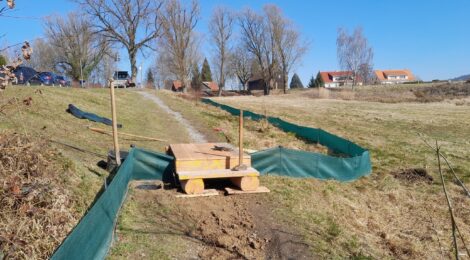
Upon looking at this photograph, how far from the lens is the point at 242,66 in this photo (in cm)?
9025

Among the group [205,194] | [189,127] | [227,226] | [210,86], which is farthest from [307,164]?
[210,86]

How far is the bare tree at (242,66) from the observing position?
284 ft

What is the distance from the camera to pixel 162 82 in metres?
103

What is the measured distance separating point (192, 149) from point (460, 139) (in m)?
16.7

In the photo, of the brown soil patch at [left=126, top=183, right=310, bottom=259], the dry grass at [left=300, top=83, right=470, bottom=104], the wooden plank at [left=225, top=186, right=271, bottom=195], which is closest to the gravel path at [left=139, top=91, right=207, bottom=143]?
the wooden plank at [left=225, top=186, right=271, bottom=195]

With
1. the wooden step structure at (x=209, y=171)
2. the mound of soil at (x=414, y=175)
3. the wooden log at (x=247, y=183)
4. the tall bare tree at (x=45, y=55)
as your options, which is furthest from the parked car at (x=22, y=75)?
the tall bare tree at (x=45, y=55)

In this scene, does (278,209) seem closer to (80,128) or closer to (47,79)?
(80,128)

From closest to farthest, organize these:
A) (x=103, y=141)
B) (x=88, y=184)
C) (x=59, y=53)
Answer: (x=88, y=184), (x=103, y=141), (x=59, y=53)

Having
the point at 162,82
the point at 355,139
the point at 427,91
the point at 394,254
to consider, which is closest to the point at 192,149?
the point at 394,254

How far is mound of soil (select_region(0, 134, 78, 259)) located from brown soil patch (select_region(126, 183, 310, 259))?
1.72m

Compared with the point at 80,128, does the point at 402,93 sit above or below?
above

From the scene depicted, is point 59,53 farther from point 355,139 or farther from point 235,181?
point 235,181

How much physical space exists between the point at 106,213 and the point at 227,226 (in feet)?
7.21

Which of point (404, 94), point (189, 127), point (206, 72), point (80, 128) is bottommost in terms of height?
point (189, 127)
